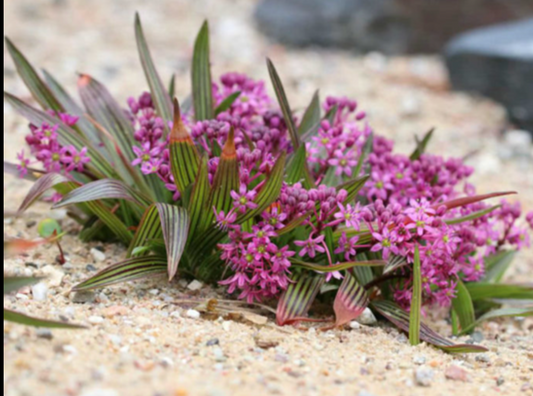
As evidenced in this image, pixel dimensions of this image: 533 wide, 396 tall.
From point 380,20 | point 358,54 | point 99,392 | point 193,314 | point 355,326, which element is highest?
point 380,20

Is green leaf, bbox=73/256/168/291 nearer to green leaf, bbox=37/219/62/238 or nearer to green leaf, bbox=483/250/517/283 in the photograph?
green leaf, bbox=37/219/62/238

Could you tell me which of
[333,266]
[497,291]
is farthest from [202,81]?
[497,291]

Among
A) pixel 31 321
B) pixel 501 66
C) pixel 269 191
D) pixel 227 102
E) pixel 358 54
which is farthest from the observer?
pixel 358 54

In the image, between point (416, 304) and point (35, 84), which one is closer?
point (416, 304)

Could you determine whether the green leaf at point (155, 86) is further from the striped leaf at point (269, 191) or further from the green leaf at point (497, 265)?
the green leaf at point (497, 265)

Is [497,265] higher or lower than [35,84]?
lower

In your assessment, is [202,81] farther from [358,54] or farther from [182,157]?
[358,54]

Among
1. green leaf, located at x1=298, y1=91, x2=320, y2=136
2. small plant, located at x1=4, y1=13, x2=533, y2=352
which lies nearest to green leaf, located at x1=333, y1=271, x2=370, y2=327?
small plant, located at x1=4, y1=13, x2=533, y2=352

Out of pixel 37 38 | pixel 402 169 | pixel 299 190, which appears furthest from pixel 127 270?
pixel 37 38

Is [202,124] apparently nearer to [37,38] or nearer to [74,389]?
[74,389]
